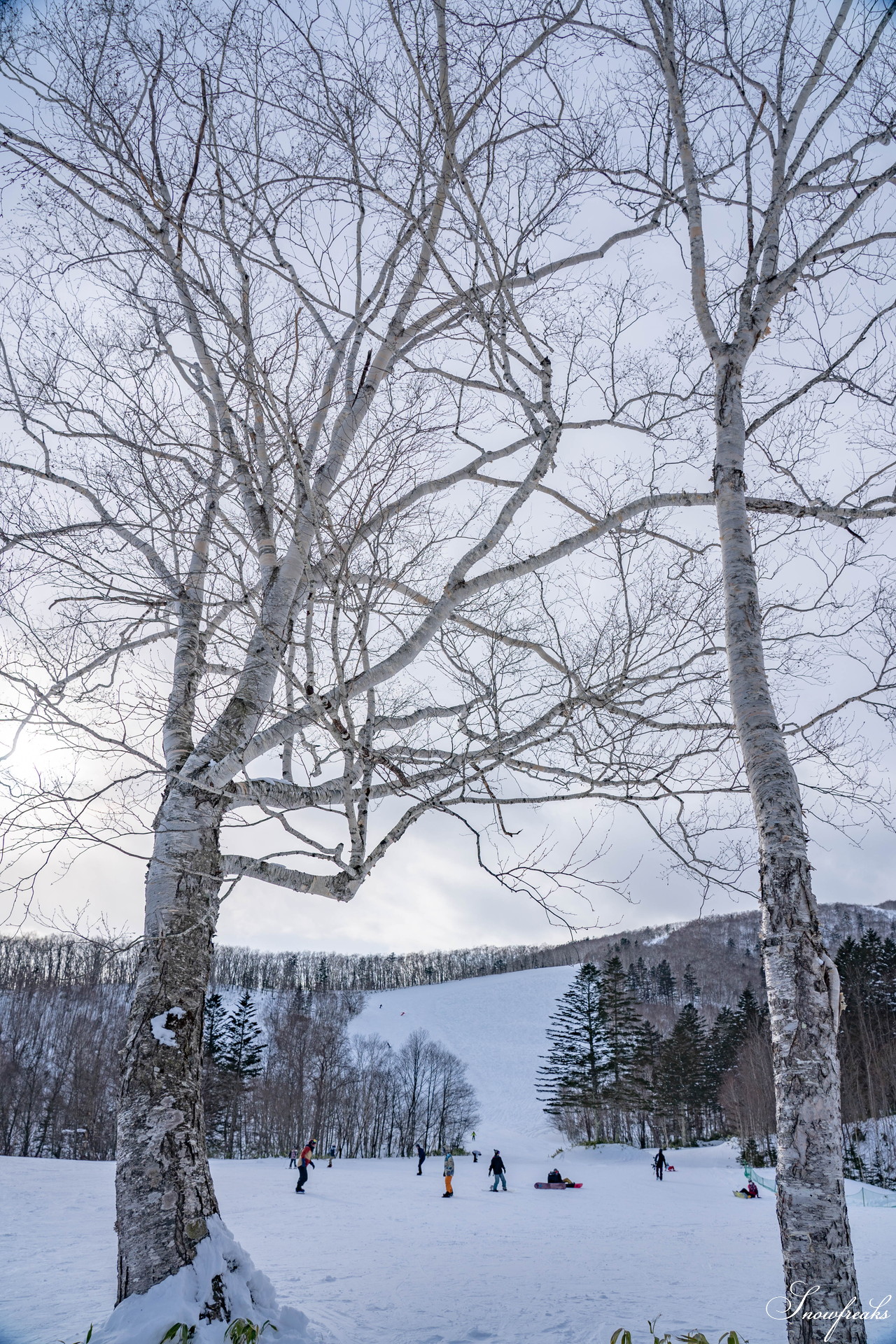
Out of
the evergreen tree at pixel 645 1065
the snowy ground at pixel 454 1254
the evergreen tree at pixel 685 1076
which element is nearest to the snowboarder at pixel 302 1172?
the snowy ground at pixel 454 1254

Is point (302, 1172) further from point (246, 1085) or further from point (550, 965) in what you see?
point (550, 965)

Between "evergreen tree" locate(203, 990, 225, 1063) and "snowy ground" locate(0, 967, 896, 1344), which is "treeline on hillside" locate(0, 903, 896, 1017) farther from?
"snowy ground" locate(0, 967, 896, 1344)

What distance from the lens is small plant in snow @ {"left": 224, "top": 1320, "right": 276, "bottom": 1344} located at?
3.39 m

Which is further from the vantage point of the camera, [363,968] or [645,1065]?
[363,968]

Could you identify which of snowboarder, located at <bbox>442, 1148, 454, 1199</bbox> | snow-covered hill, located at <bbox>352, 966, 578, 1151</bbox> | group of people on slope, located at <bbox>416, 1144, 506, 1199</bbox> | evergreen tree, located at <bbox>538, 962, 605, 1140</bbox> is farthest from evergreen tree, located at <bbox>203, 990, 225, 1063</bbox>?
snowboarder, located at <bbox>442, 1148, 454, 1199</bbox>

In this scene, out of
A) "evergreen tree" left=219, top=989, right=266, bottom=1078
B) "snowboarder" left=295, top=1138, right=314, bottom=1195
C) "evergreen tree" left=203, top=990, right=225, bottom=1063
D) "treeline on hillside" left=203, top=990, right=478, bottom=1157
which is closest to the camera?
"snowboarder" left=295, top=1138, right=314, bottom=1195

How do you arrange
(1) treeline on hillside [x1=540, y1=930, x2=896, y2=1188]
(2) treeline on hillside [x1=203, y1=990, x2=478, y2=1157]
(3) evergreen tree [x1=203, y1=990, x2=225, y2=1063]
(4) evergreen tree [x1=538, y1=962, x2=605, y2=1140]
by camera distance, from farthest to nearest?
1. (4) evergreen tree [x1=538, y1=962, x2=605, y2=1140]
2. (2) treeline on hillside [x1=203, y1=990, x2=478, y2=1157]
3. (3) evergreen tree [x1=203, y1=990, x2=225, y2=1063]
4. (1) treeline on hillside [x1=540, y1=930, x2=896, y2=1188]

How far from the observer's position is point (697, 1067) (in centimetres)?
4953

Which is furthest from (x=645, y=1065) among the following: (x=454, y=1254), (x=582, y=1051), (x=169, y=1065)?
(x=169, y=1065)

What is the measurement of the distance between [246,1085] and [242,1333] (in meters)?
47.8

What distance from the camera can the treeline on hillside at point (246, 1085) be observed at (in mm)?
44125

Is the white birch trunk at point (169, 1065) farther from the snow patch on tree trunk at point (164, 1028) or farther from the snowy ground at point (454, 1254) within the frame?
the snowy ground at point (454, 1254)

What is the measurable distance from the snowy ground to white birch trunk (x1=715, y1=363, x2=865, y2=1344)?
122 cm

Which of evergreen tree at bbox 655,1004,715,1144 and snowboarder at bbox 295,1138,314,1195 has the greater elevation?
snowboarder at bbox 295,1138,314,1195
